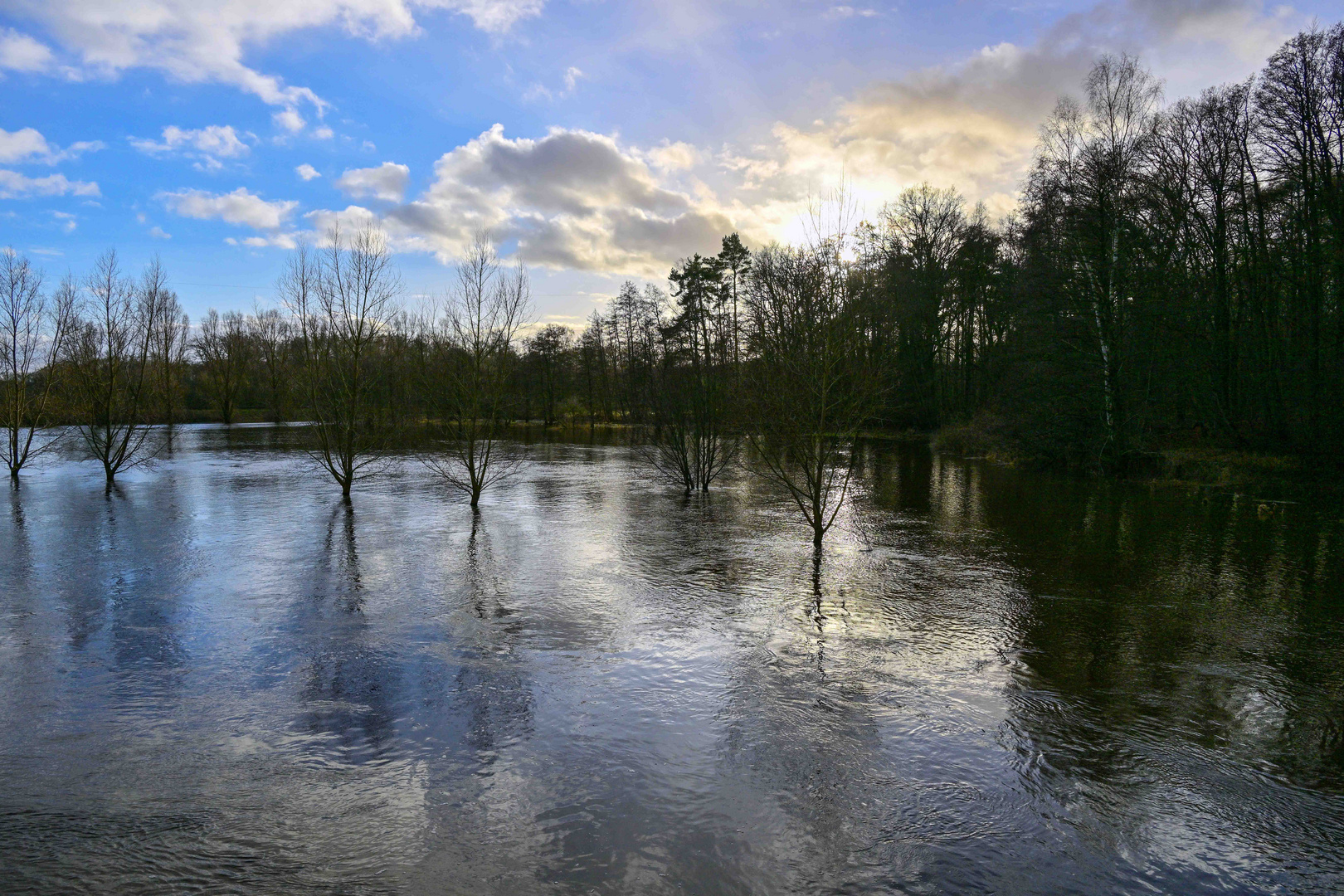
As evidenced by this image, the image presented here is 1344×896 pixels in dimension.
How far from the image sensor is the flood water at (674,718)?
3809mm

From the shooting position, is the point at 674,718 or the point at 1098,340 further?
the point at 1098,340

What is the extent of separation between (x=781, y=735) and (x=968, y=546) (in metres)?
8.01

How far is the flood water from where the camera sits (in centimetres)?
381

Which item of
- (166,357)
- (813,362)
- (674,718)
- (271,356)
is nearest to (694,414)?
(813,362)

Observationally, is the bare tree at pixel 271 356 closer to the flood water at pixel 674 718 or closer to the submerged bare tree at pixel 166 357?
the submerged bare tree at pixel 166 357

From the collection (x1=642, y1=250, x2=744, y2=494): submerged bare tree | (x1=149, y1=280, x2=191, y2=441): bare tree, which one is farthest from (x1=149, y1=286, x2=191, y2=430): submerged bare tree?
(x1=642, y1=250, x2=744, y2=494): submerged bare tree

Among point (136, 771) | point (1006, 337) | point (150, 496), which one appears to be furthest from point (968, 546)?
point (1006, 337)

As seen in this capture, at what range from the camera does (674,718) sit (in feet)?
18.0

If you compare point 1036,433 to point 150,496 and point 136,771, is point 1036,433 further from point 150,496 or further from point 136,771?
point 150,496

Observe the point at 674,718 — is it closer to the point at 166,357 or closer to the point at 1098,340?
the point at 1098,340

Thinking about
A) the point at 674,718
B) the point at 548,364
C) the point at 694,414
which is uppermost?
the point at 548,364

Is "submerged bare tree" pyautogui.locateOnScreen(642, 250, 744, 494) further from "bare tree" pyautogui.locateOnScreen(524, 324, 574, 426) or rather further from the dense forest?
"bare tree" pyautogui.locateOnScreen(524, 324, 574, 426)

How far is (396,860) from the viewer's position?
12.4 feet

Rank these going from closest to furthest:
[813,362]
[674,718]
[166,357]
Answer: [674,718], [813,362], [166,357]
